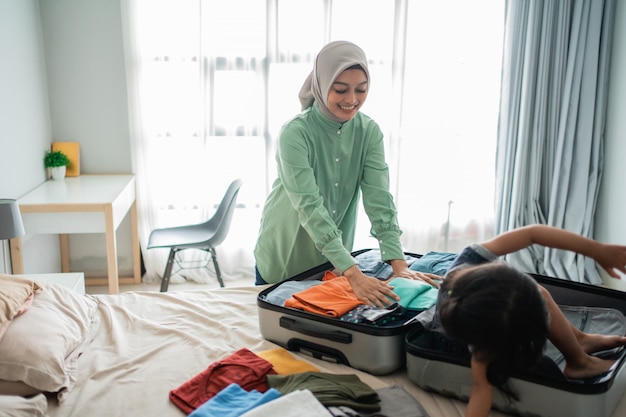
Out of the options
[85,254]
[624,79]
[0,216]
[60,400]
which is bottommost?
[85,254]

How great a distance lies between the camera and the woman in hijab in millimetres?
1739

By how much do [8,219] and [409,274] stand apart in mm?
1705

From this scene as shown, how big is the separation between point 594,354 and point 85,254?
321 cm

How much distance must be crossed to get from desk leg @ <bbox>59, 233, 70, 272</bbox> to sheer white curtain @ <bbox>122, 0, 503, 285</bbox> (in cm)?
49

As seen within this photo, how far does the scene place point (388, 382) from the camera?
4.43 feet

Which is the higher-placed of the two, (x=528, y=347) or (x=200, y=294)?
(x=528, y=347)

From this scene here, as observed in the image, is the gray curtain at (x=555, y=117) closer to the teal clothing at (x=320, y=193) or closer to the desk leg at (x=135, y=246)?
the teal clothing at (x=320, y=193)

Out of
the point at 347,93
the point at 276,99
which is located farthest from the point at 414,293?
the point at 276,99

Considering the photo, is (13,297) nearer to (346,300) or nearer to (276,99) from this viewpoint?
(346,300)

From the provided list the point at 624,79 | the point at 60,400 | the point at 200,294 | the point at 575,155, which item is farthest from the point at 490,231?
the point at 60,400

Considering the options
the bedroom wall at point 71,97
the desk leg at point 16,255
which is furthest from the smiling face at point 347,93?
the bedroom wall at point 71,97

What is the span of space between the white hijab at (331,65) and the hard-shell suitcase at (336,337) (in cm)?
72

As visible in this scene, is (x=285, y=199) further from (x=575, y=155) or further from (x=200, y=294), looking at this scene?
(x=575, y=155)

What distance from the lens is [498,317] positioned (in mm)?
1082
